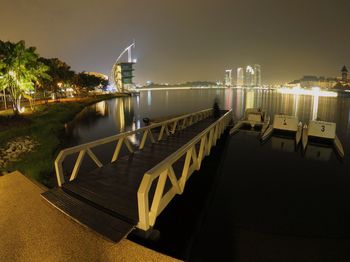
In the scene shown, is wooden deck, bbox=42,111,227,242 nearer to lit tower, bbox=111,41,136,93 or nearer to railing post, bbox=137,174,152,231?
railing post, bbox=137,174,152,231

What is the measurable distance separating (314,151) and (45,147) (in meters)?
20.1

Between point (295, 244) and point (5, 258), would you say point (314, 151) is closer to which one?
point (295, 244)

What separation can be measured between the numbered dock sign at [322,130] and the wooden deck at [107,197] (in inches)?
636

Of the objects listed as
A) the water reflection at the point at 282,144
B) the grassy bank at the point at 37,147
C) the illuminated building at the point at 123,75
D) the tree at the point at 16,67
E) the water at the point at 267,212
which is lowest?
the water at the point at 267,212

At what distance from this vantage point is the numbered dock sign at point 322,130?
1825 centimetres

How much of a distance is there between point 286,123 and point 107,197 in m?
20.4

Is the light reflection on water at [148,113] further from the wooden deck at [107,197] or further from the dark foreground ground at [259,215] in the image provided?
the wooden deck at [107,197]

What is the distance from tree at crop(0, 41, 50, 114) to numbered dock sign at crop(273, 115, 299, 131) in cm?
2769

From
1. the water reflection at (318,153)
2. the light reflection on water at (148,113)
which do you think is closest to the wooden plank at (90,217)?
the light reflection on water at (148,113)

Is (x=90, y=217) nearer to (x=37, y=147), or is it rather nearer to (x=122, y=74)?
(x=37, y=147)

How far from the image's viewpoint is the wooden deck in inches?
169

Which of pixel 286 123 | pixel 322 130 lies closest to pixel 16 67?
pixel 286 123

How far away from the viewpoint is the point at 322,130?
18516 millimetres

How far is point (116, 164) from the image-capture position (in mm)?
7809
